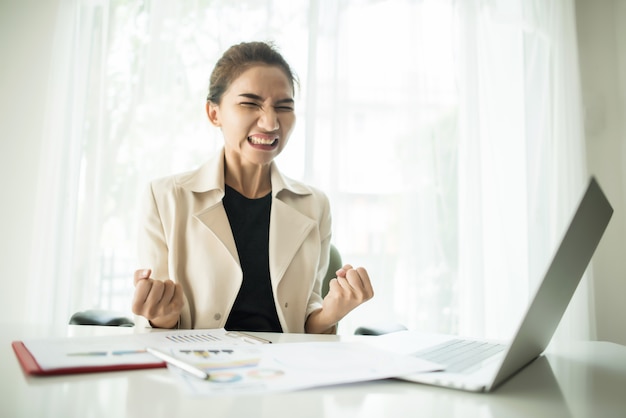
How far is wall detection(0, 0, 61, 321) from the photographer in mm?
2441

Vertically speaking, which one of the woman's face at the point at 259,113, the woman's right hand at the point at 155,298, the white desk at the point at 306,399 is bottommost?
the white desk at the point at 306,399

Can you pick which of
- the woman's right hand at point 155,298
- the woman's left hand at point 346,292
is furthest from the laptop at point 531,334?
the woman's right hand at point 155,298

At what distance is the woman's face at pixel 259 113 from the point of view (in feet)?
4.39

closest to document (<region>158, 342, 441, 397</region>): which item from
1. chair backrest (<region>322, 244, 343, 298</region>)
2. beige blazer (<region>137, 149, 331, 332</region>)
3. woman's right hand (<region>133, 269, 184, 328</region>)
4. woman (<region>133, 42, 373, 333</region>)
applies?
woman's right hand (<region>133, 269, 184, 328</region>)

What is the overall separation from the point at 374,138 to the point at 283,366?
209 cm

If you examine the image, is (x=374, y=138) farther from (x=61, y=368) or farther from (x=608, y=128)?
(x=61, y=368)

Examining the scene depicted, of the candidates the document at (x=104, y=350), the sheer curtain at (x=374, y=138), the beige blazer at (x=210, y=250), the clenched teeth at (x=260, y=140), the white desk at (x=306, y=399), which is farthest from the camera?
the sheer curtain at (x=374, y=138)

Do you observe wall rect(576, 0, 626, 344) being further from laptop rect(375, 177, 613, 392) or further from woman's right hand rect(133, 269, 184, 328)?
→ woman's right hand rect(133, 269, 184, 328)

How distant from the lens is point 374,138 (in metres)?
2.54

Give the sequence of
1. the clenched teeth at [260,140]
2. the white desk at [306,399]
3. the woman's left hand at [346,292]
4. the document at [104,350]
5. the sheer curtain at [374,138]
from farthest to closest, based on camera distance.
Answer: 1. the sheer curtain at [374,138]
2. the clenched teeth at [260,140]
3. the woman's left hand at [346,292]
4. the document at [104,350]
5. the white desk at [306,399]

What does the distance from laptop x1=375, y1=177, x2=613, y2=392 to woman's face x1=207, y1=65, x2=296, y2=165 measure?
2.50 feet

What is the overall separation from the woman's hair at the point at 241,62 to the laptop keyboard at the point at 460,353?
0.95 metres

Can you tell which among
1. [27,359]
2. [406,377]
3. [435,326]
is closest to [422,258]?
[435,326]

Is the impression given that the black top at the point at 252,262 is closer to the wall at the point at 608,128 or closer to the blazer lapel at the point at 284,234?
the blazer lapel at the point at 284,234
